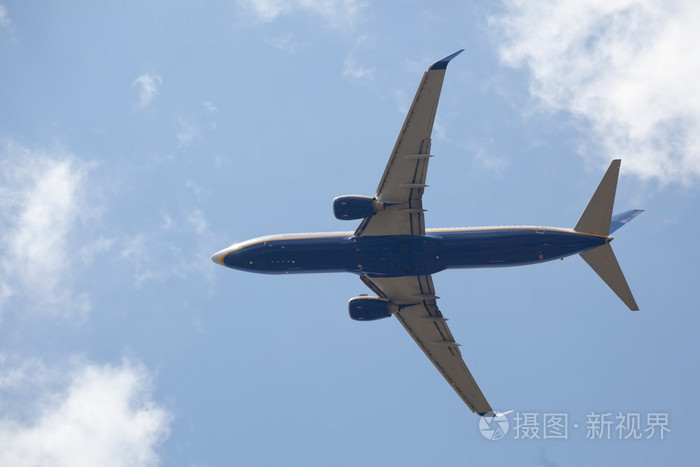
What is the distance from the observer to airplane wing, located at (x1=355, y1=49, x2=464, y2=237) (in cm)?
4178

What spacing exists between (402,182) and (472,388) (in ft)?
60.9

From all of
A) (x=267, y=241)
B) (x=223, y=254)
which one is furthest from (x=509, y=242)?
(x=223, y=254)

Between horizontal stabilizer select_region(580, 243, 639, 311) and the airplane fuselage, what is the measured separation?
94cm

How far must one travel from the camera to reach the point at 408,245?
48.5 metres

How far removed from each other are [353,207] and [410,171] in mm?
4633

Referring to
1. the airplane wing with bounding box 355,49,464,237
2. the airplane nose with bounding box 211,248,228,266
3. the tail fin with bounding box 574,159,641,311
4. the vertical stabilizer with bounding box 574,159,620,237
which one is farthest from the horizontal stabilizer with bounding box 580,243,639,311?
the airplane nose with bounding box 211,248,228,266

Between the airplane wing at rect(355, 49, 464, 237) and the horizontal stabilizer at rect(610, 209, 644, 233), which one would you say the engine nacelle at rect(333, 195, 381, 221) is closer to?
the airplane wing at rect(355, 49, 464, 237)

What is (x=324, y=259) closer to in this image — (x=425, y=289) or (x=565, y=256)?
(x=425, y=289)

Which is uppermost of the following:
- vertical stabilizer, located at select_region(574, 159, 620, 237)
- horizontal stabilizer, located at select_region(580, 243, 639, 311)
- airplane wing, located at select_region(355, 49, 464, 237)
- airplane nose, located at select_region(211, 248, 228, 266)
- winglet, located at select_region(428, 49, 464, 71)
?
airplane nose, located at select_region(211, 248, 228, 266)

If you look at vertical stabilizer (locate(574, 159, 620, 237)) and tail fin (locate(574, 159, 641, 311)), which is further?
tail fin (locate(574, 159, 641, 311))

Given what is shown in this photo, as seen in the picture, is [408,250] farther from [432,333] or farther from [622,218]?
[622,218]

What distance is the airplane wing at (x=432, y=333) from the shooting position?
52625mm

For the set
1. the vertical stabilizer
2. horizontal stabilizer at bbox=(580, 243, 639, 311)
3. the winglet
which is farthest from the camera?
horizontal stabilizer at bbox=(580, 243, 639, 311)

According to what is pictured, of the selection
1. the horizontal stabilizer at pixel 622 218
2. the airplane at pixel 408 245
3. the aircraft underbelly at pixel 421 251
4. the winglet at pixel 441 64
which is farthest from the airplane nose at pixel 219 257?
the horizontal stabilizer at pixel 622 218
